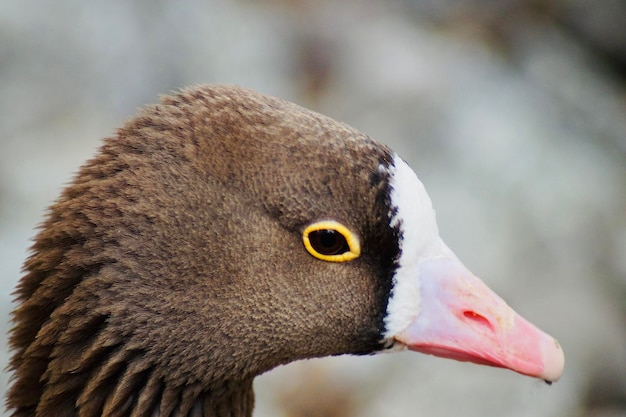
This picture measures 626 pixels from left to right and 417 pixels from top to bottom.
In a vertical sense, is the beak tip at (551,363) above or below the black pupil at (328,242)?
below

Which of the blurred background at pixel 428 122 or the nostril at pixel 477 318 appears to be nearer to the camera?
the nostril at pixel 477 318

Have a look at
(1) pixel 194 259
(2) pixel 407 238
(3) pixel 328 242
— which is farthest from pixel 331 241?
(1) pixel 194 259

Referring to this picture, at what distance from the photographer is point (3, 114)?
5.96 metres

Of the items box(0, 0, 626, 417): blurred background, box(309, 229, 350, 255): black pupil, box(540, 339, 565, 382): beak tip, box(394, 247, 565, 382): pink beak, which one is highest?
box(0, 0, 626, 417): blurred background

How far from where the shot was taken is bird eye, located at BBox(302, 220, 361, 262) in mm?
2539

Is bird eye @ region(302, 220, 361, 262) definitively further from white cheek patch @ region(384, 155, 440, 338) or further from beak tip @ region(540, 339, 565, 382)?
beak tip @ region(540, 339, 565, 382)

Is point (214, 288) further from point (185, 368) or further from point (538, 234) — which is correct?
point (538, 234)

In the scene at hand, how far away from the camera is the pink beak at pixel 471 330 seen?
259 centimetres

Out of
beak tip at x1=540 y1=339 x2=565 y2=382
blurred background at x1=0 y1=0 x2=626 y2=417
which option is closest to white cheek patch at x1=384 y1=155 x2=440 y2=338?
beak tip at x1=540 y1=339 x2=565 y2=382

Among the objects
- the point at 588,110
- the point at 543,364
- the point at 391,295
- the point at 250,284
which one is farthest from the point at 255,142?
the point at 588,110

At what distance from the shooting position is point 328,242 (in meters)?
2.56

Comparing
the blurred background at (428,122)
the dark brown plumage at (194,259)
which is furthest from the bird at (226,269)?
the blurred background at (428,122)

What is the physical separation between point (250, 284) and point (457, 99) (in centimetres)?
449

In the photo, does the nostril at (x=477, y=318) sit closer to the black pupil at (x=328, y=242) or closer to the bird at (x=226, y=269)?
the bird at (x=226, y=269)
